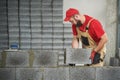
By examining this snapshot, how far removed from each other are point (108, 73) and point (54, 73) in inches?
49.4

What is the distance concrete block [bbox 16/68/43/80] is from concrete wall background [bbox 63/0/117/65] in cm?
415

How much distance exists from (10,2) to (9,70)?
14.3 ft

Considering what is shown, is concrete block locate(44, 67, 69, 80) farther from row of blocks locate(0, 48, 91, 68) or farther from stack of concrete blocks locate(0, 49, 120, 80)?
row of blocks locate(0, 48, 91, 68)

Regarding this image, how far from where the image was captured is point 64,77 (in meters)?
8.68

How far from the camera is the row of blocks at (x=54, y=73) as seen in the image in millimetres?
8664

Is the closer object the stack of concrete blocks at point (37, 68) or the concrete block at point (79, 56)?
the stack of concrete blocks at point (37, 68)

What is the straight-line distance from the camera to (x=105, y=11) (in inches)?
498

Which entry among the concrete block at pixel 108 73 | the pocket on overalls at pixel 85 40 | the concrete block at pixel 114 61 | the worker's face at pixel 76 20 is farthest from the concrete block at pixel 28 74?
the concrete block at pixel 114 61

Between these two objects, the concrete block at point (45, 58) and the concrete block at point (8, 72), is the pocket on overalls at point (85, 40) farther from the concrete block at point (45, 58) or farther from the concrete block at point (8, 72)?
the concrete block at point (8, 72)

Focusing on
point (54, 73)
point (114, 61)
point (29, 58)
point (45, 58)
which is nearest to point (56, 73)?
point (54, 73)

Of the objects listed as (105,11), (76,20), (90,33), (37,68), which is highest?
(105,11)

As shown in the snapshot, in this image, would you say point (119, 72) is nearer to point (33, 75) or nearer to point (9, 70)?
point (33, 75)

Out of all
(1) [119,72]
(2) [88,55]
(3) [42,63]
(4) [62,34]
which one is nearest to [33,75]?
(3) [42,63]

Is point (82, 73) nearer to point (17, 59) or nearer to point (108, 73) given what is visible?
point (108, 73)
